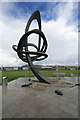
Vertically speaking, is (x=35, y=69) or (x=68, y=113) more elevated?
(x=35, y=69)

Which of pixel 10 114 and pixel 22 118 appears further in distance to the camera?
pixel 10 114

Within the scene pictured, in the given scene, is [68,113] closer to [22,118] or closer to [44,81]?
[22,118]

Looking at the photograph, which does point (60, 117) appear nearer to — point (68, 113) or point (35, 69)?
point (68, 113)

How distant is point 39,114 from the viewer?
138 inches

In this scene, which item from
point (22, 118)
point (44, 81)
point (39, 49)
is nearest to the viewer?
point (22, 118)

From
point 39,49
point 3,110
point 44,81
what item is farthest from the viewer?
point 39,49

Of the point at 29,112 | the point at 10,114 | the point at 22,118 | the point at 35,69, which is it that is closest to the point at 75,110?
the point at 29,112

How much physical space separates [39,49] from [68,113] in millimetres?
8014

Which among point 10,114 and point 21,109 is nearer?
point 10,114

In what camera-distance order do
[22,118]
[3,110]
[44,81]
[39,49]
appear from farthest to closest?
[39,49] → [44,81] → [3,110] → [22,118]

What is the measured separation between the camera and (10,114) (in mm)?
3508

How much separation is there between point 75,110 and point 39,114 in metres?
1.71

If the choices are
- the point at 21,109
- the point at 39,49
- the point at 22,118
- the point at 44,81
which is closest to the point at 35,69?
the point at 44,81

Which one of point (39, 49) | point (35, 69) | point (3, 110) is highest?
point (39, 49)
